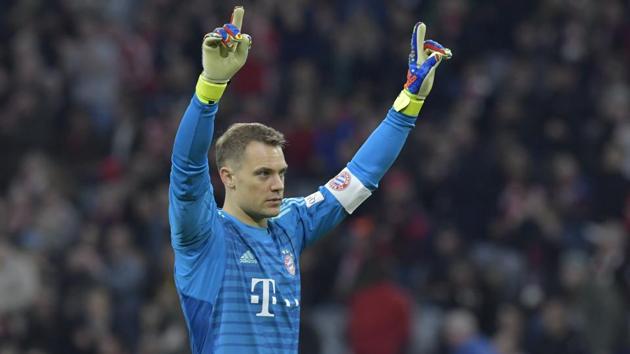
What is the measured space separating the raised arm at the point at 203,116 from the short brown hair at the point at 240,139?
1.28 ft

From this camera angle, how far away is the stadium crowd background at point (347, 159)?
544 inches

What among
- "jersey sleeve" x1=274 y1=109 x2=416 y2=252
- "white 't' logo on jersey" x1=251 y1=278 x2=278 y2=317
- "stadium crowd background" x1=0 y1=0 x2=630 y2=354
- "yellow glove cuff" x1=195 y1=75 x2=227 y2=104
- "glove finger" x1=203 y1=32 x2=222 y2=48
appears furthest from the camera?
"stadium crowd background" x1=0 y1=0 x2=630 y2=354

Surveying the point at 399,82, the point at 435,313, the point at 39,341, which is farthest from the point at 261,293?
the point at 399,82

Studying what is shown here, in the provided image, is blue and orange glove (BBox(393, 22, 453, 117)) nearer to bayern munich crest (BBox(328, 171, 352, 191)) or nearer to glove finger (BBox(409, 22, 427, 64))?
glove finger (BBox(409, 22, 427, 64))

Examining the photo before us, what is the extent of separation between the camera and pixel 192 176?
235 inches

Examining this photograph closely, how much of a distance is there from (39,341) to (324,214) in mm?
7113

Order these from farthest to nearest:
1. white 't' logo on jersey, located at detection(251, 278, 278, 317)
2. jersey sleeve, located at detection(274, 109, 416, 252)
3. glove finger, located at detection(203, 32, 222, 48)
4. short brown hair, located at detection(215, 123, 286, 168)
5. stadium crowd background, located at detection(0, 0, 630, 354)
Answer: stadium crowd background, located at detection(0, 0, 630, 354)
jersey sleeve, located at detection(274, 109, 416, 252)
short brown hair, located at detection(215, 123, 286, 168)
white 't' logo on jersey, located at detection(251, 278, 278, 317)
glove finger, located at detection(203, 32, 222, 48)

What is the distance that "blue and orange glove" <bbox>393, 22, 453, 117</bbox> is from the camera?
6.77 metres

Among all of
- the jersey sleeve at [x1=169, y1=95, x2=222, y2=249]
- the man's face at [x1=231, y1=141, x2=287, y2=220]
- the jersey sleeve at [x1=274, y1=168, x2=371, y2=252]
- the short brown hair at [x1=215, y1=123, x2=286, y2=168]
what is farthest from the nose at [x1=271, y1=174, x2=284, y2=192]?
the jersey sleeve at [x1=274, y1=168, x2=371, y2=252]

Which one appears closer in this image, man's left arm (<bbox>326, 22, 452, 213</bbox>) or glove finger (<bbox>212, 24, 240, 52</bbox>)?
glove finger (<bbox>212, 24, 240, 52</bbox>)

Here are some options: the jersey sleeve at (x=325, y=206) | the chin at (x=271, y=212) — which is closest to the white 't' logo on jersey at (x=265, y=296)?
the chin at (x=271, y=212)

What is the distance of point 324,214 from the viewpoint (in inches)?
271

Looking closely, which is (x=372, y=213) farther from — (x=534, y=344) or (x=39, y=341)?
(x=39, y=341)

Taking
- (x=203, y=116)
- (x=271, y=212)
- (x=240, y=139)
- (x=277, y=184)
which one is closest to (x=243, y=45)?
(x=203, y=116)
